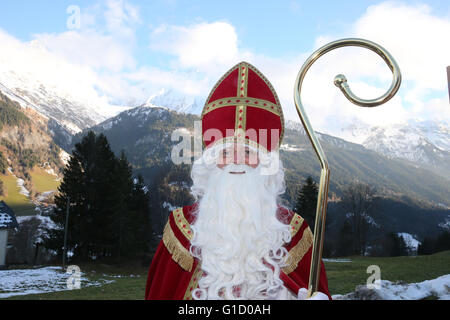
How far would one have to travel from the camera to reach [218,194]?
2770mm

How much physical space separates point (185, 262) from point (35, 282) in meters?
16.0

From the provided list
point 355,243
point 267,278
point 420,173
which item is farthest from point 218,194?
point 420,173

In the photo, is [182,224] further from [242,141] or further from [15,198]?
[15,198]

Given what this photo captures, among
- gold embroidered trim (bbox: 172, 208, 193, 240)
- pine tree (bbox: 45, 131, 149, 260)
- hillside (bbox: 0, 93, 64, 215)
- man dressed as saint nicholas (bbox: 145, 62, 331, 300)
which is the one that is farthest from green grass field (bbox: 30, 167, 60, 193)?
man dressed as saint nicholas (bbox: 145, 62, 331, 300)

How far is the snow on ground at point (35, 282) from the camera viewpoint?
14.4 metres

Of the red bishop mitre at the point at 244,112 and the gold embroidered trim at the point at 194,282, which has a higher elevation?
the red bishop mitre at the point at 244,112

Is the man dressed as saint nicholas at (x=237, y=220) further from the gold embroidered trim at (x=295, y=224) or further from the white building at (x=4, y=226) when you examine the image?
the white building at (x=4, y=226)

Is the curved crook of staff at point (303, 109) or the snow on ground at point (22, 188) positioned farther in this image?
the snow on ground at point (22, 188)

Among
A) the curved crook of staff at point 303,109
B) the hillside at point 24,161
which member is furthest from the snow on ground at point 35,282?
the hillside at point 24,161

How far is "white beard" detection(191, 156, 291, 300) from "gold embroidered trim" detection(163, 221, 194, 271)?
6cm

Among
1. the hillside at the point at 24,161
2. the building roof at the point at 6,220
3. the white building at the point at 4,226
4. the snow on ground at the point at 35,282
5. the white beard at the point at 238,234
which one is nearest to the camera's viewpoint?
the white beard at the point at 238,234

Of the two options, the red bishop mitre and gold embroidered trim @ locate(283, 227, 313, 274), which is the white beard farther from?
the red bishop mitre

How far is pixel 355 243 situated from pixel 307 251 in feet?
Answer: 103
